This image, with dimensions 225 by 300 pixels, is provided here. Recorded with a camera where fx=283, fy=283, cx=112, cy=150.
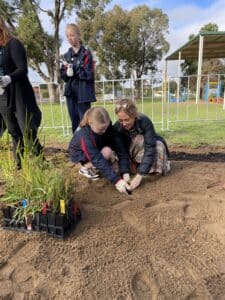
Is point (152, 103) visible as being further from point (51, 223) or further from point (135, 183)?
point (51, 223)

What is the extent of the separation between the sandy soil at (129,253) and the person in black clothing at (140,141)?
31 centimetres

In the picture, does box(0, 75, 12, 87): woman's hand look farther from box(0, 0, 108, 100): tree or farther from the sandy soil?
box(0, 0, 108, 100): tree

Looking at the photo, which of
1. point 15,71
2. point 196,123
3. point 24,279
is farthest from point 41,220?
point 196,123

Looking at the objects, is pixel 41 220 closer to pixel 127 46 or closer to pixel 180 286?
pixel 180 286

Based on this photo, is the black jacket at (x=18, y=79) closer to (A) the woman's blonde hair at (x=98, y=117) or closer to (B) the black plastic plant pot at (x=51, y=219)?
(A) the woman's blonde hair at (x=98, y=117)

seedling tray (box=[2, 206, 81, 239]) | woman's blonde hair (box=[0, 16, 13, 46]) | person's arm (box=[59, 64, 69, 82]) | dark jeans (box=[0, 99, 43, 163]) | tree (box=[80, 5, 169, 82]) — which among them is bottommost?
→ seedling tray (box=[2, 206, 81, 239])

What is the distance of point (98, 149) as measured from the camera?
279cm

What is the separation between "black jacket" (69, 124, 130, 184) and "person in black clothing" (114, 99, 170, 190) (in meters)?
0.12

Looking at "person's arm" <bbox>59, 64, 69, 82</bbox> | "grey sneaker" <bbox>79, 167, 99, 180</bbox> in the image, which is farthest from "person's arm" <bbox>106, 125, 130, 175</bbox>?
"person's arm" <bbox>59, 64, 69, 82</bbox>

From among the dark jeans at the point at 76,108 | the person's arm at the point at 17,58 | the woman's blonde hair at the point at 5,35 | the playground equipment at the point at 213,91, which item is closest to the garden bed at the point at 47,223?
the person's arm at the point at 17,58

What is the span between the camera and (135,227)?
2.09m

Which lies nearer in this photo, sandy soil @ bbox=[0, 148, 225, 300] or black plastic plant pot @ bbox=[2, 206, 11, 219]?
sandy soil @ bbox=[0, 148, 225, 300]

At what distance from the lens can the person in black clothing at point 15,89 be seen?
277 cm

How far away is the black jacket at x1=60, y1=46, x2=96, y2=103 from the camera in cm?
397
